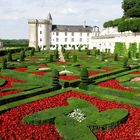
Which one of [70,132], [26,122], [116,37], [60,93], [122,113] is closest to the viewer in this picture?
[70,132]

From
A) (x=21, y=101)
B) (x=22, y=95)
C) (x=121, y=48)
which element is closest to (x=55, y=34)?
(x=121, y=48)

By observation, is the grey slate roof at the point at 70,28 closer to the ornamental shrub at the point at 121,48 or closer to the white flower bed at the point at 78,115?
the ornamental shrub at the point at 121,48

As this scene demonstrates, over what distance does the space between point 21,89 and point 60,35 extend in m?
92.2

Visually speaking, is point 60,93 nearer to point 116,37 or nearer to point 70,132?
point 70,132

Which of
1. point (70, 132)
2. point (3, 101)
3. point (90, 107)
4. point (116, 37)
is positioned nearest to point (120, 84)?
point (90, 107)

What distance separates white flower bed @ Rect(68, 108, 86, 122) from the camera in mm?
12758

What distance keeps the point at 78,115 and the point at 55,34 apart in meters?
96.9

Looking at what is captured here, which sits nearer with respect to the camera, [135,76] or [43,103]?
[43,103]

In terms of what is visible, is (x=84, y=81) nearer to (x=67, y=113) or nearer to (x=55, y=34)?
(x=67, y=113)

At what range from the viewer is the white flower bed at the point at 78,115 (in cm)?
1276

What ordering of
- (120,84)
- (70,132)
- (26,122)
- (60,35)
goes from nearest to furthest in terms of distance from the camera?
1. (70,132)
2. (26,122)
3. (120,84)
4. (60,35)

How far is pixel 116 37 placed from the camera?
63625 millimetres

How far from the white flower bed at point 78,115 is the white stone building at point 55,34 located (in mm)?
88687

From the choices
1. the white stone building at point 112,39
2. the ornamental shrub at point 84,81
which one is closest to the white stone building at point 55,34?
the white stone building at point 112,39
